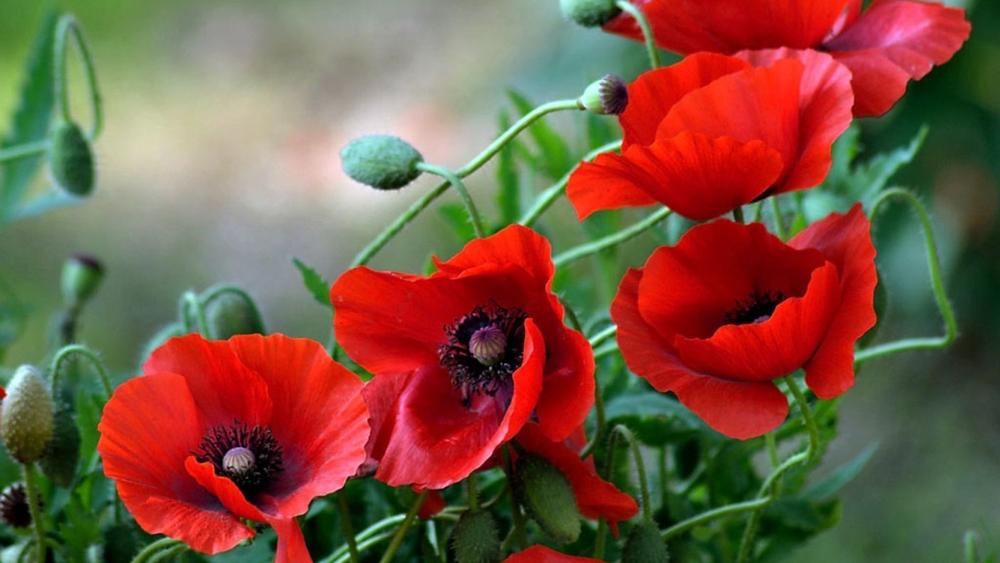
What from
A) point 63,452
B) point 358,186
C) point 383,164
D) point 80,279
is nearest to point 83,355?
point 63,452

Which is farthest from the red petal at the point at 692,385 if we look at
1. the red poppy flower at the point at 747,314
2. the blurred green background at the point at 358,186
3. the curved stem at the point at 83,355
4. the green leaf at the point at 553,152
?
the blurred green background at the point at 358,186

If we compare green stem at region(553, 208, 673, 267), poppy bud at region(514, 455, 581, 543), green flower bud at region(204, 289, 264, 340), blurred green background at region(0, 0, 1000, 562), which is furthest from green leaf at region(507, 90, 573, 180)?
blurred green background at region(0, 0, 1000, 562)

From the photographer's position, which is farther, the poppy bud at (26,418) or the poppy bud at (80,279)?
the poppy bud at (80,279)

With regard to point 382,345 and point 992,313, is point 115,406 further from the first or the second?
point 992,313

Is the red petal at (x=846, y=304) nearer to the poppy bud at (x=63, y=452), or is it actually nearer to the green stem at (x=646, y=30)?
the green stem at (x=646, y=30)

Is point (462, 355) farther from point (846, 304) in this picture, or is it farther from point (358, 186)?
point (358, 186)

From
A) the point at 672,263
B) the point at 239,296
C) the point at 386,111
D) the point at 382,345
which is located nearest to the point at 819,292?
the point at 672,263

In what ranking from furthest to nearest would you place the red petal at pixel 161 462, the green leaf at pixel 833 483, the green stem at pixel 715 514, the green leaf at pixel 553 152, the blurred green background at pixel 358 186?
the blurred green background at pixel 358 186 → the green leaf at pixel 553 152 → the green leaf at pixel 833 483 → the green stem at pixel 715 514 → the red petal at pixel 161 462
